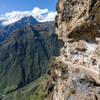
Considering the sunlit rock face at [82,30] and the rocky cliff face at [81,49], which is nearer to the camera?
the rocky cliff face at [81,49]

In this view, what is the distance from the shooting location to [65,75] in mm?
21078

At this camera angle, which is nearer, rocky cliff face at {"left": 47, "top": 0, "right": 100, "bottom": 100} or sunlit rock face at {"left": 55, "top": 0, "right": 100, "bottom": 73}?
rocky cliff face at {"left": 47, "top": 0, "right": 100, "bottom": 100}

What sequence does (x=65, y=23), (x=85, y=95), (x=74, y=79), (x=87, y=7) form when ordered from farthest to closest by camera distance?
(x=65, y=23)
(x=87, y=7)
(x=74, y=79)
(x=85, y=95)

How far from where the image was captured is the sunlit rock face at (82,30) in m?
18.0

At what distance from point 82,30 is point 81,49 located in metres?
4.41

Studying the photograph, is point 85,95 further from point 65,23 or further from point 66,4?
point 66,4

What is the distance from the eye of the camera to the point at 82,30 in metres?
20.0

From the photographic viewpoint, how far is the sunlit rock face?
58.9 ft

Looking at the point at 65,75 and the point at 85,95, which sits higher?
the point at 65,75

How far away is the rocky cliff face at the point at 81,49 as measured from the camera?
15828 mm

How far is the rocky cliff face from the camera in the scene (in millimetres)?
15828

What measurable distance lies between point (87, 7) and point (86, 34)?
5116 mm

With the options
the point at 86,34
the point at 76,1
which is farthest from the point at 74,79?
the point at 76,1

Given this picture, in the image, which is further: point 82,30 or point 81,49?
point 81,49
